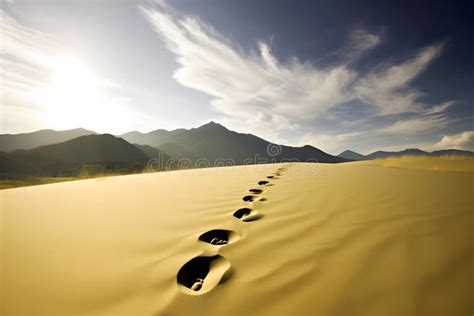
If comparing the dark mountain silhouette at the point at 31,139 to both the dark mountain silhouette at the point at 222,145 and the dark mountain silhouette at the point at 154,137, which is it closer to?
the dark mountain silhouette at the point at 154,137

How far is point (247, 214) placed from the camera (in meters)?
2.12

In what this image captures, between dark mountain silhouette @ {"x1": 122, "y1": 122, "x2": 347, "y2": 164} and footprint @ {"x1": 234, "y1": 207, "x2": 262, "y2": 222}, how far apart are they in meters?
125

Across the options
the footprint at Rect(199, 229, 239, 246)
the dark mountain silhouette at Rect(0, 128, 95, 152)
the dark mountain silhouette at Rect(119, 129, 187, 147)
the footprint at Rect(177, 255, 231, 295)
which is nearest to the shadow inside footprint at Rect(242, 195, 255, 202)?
the footprint at Rect(199, 229, 239, 246)

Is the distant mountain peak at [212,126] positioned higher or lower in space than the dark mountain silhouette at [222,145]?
higher

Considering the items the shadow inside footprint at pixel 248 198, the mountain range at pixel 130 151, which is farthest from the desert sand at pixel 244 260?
the mountain range at pixel 130 151

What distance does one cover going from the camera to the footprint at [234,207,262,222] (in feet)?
6.30

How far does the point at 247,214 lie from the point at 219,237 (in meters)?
0.60

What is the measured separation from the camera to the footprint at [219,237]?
1.48 m

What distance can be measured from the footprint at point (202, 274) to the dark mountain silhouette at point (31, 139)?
132701mm

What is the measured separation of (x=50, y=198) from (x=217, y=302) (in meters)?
3.25

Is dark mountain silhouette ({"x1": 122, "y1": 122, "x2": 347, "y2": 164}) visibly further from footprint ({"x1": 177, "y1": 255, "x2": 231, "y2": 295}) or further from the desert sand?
footprint ({"x1": 177, "y1": 255, "x2": 231, "y2": 295})

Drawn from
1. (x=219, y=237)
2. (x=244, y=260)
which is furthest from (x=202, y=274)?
(x=219, y=237)

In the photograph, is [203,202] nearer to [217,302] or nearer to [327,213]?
[327,213]

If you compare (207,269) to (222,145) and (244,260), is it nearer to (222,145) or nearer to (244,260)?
(244,260)
